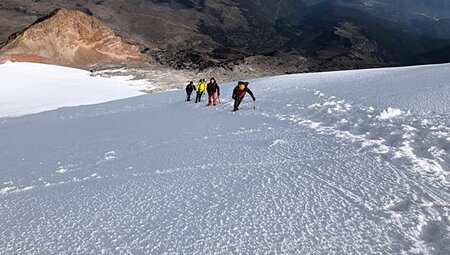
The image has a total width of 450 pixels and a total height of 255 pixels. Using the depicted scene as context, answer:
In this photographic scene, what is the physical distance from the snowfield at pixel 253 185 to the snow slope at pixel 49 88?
60.4 feet

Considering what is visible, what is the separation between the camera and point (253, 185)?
6.14 meters

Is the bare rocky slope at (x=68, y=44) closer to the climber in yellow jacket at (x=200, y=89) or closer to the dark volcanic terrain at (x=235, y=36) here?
the dark volcanic terrain at (x=235, y=36)

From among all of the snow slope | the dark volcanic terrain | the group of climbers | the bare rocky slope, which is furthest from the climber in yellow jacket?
the bare rocky slope

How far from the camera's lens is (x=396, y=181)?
18.5ft

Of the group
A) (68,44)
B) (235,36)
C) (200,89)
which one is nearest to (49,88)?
(200,89)

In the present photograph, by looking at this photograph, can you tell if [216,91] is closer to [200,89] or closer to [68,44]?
[200,89]

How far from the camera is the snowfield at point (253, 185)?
15.1 feet

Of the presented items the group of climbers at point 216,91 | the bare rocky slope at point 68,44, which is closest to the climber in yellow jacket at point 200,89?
the group of climbers at point 216,91

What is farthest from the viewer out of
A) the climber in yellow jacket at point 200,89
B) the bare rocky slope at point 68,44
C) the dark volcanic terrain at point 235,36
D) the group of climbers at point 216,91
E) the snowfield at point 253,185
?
the dark volcanic terrain at point 235,36

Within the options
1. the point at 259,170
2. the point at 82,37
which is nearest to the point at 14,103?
the point at 259,170

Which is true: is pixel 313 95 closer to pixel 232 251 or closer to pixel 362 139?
pixel 362 139

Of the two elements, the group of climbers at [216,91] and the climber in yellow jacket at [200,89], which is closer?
the group of climbers at [216,91]

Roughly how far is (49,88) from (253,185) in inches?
1416

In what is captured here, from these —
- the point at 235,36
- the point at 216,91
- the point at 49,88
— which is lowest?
the point at 49,88
